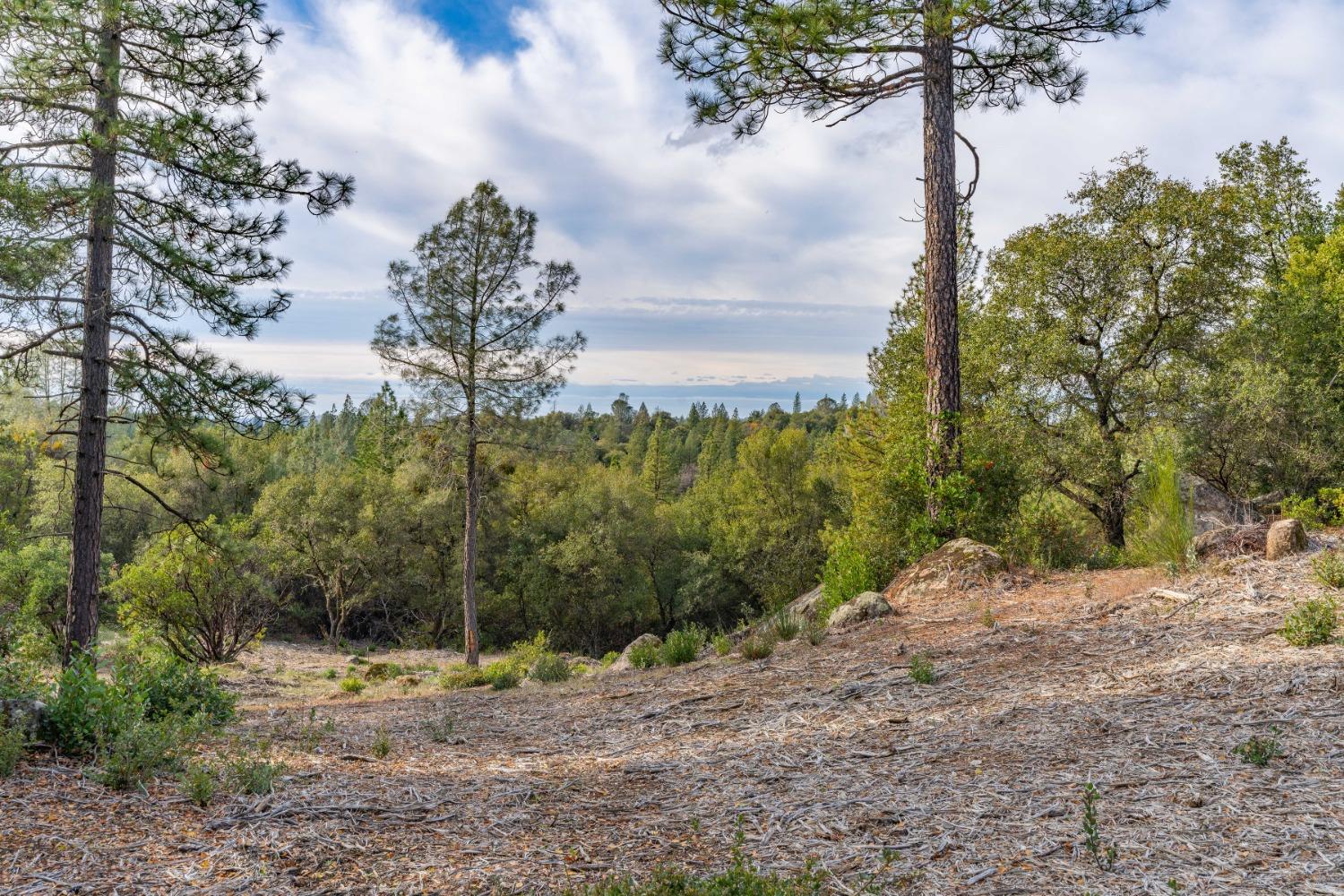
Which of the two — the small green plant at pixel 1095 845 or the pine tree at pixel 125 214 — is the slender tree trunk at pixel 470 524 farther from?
the small green plant at pixel 1095 845

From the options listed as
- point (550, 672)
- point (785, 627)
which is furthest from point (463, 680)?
point (785, 627)

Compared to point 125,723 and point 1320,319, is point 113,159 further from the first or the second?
point 1320,319

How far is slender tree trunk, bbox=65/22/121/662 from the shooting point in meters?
7.06

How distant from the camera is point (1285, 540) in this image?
573 cm

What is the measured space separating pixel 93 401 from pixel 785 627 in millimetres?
6992

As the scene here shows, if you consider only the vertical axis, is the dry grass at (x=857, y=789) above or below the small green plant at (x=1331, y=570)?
below

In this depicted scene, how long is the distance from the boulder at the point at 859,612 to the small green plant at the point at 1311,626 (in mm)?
2942

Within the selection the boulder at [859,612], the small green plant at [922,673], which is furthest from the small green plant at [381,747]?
the boulder at [859,612]

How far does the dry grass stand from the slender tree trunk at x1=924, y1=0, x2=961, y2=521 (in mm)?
2985

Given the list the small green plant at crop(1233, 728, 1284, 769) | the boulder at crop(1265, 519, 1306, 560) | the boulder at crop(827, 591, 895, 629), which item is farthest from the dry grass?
the boulder at crop(827, 591, 895, 629)

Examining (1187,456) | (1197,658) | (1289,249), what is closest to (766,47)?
(1197,658)

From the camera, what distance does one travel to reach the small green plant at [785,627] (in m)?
6.61

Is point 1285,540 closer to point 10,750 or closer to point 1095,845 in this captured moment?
point 1095,845

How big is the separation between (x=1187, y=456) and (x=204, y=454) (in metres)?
15.3
